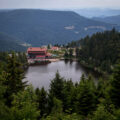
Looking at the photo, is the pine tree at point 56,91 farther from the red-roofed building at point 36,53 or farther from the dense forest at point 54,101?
the red-roofed building at point 36,53

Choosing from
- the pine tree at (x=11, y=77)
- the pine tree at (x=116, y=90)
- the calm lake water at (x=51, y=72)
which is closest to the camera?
the pine tree at (x=116, y=90)

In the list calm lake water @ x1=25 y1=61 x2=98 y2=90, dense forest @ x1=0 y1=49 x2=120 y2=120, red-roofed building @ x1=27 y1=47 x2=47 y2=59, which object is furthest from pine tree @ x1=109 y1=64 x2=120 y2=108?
red-roofed building @ x1=27 y1=47 x2=47 y2=59

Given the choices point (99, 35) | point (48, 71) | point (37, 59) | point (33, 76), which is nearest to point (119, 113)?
point (33, 76)

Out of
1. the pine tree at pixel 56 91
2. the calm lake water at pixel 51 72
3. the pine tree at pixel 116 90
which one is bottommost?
the calm lake water at pixel 51 72

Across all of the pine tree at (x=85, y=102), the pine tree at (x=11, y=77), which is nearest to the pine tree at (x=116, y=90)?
the pine tree at (x=85, y=102)

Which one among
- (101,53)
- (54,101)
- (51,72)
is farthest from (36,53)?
(54,101)

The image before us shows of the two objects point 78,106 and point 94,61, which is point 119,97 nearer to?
point 78,106
